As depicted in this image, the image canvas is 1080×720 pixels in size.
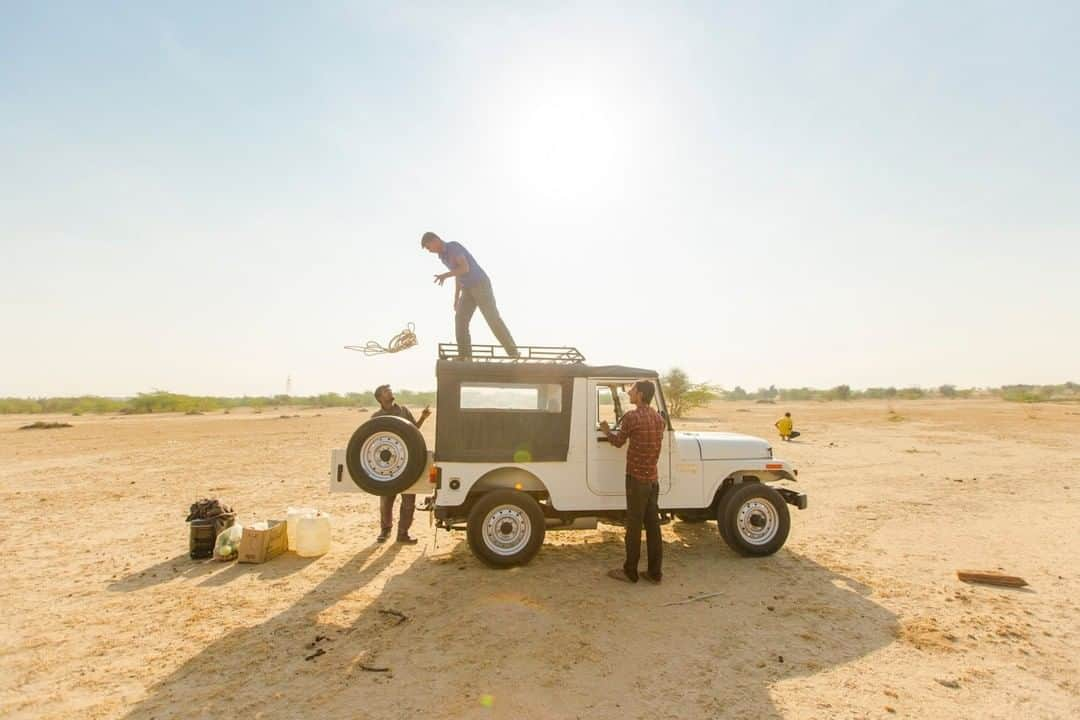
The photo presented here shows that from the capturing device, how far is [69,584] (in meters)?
6.13

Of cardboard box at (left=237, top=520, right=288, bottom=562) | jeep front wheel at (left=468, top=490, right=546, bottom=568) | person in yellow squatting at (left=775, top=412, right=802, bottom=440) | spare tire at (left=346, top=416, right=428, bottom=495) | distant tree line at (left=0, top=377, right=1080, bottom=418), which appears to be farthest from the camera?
distant tree line at (left=0, top=377, right=1080, bottom=418)

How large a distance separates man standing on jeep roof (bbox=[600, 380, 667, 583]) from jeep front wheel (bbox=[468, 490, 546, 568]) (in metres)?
0.99

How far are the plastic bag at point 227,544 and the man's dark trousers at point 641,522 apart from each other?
4.68m

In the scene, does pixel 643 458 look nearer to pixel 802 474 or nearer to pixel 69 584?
pixel 69 584

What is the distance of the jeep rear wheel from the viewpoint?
6762mm

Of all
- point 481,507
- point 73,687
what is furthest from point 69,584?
point 481,507

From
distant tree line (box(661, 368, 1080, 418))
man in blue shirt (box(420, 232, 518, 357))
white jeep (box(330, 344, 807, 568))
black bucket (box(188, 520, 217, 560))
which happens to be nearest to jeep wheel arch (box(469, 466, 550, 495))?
white jeep (box(330, 344, 807, 568))

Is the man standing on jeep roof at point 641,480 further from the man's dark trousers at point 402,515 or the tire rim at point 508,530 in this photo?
the man's dark trousers at point 402,515

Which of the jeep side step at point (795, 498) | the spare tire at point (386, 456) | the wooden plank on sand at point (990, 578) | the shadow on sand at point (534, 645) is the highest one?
the spare tire at point (386, 456)

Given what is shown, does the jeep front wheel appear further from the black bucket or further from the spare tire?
the black bucket

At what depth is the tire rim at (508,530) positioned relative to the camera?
6.37m

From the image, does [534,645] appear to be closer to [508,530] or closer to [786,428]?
[508,530]

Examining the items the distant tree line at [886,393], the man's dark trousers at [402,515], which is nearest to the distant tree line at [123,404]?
the distant tree line at [886,393]

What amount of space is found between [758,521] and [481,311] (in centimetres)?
434
